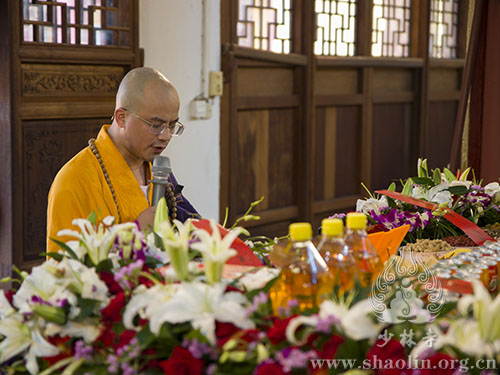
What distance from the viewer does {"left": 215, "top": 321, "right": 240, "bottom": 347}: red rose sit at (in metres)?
0.96

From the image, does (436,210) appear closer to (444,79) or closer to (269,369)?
(269,369)

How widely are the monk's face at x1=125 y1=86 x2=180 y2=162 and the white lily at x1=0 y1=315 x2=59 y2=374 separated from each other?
117cm

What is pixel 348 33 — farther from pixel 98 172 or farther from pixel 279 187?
pixel 98 172

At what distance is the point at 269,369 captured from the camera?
2.94 feet

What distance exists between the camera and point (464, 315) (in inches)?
38.7

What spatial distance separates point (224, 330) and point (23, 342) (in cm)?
31

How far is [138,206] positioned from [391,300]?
1.23m

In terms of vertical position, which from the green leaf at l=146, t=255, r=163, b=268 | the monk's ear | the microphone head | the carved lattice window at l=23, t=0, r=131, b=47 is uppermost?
the carved lattice window at l=23, t=0, r=131, b=47

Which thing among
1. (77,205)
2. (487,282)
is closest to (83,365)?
(487,282)

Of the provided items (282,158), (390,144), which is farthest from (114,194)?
(390,144)

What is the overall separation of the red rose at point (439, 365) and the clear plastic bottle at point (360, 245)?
291mm

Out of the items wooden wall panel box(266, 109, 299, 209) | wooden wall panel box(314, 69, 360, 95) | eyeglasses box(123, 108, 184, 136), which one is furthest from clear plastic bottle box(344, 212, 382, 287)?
wooden wall panel box(314, 69, 360, 95)

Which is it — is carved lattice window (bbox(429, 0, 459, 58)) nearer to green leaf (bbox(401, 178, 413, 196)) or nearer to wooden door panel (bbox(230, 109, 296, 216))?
wooden door panel (bbox(230, 109, 296, 216))

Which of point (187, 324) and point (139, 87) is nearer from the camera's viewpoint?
point (187, 324)
